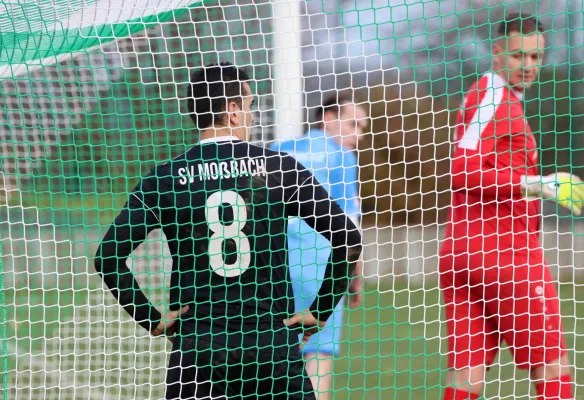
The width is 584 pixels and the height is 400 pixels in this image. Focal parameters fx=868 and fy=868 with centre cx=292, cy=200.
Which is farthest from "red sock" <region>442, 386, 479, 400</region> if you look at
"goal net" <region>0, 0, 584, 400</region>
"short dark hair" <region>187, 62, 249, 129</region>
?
"short dark hair" <region>187, 62, 249, 129</region>

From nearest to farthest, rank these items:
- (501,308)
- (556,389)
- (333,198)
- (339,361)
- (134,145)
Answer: (556,389)
(501,308)
(134,145)
(333,198)
(339,361)

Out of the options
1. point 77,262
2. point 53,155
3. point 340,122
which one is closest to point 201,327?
point 340,122

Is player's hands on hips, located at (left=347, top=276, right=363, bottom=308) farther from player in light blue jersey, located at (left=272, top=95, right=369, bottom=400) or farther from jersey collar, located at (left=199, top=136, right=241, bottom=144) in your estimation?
jersey collar, located at (left=199, top=136, right=241, bottom=144)

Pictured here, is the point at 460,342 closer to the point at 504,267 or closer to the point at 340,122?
the point at 504,267

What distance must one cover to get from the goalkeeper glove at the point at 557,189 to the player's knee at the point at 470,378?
32.5 inches

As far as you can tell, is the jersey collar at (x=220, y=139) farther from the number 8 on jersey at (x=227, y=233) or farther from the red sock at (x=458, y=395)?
the red sock at (x=458, y=395)

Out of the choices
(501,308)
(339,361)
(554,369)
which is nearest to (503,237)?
(501,308)

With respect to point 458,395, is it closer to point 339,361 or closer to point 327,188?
point 327,188

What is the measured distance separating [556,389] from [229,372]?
5.27 feet

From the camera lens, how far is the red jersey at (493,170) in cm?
386

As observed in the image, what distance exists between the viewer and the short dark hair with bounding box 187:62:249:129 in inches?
119

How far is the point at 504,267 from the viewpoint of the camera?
12.7ft

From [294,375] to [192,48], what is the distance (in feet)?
12.7

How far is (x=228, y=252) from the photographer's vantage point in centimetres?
299
